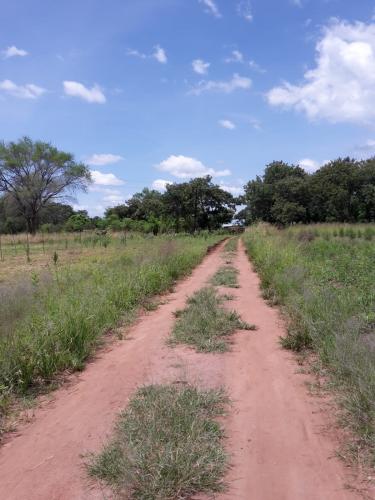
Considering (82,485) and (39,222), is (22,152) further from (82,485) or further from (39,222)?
(82,485)

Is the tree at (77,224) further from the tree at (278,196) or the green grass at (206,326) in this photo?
the green grass at (206,326)

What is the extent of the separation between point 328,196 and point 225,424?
50840 mm

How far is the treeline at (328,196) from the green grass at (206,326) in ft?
147

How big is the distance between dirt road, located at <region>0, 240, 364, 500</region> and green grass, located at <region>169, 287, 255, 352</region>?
0.78 feet

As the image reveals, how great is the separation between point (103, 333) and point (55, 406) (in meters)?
2.80

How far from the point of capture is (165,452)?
11.0 feet

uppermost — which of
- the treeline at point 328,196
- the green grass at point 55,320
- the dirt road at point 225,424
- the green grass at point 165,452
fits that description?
the treeline at point 328,196

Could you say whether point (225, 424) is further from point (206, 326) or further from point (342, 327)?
point (206, 326)

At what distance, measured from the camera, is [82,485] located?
3236mm

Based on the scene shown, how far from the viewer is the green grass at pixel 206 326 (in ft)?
21.8

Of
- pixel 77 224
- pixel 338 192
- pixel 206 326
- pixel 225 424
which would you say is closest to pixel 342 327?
pixel 225 424

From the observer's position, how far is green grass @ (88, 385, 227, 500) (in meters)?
3.10

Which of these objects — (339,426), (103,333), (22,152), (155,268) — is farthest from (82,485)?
(22,152)

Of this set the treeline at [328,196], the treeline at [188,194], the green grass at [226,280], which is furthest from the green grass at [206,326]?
the treeline at [328,196]
